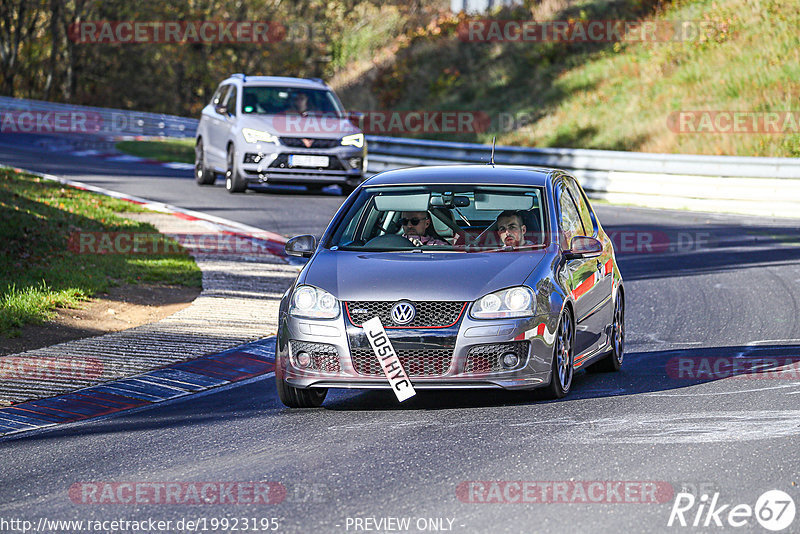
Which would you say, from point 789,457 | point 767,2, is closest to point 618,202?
point 767,2

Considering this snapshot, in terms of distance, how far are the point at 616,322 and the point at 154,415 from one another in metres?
3.56

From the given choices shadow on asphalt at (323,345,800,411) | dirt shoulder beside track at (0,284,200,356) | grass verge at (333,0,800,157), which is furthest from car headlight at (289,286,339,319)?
grass verge at (333,0,800,157)

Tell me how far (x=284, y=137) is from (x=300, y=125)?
0.50m

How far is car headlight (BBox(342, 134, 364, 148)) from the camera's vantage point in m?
22.7

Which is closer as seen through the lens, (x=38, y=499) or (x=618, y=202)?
(x=38, y=499)

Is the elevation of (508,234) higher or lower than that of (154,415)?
higher

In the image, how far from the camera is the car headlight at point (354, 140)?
22748 mm

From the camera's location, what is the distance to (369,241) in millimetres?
9016

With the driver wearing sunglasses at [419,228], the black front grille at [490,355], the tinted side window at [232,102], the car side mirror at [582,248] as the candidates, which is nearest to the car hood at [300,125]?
the tinted side window at [232,102]

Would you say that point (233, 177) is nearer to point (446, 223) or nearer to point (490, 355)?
point (446, 223)

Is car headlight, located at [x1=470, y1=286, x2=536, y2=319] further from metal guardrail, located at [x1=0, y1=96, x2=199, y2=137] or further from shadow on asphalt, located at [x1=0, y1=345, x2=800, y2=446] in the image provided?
metal guardrail, located at [x1=0, y1=96, x2=199, y2=137]

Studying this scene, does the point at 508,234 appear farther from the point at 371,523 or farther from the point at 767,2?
the point at 767,2

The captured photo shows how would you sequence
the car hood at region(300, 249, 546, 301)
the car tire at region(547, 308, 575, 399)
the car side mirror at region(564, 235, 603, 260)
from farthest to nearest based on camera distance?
1. the car side mirror at region(564, 235, 603, 260)
2. the car tire at region(547, 308, 575, 399)
3. the car hood at region(300, 249, 546, 301)

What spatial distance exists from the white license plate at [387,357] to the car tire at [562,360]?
0.97 meters
